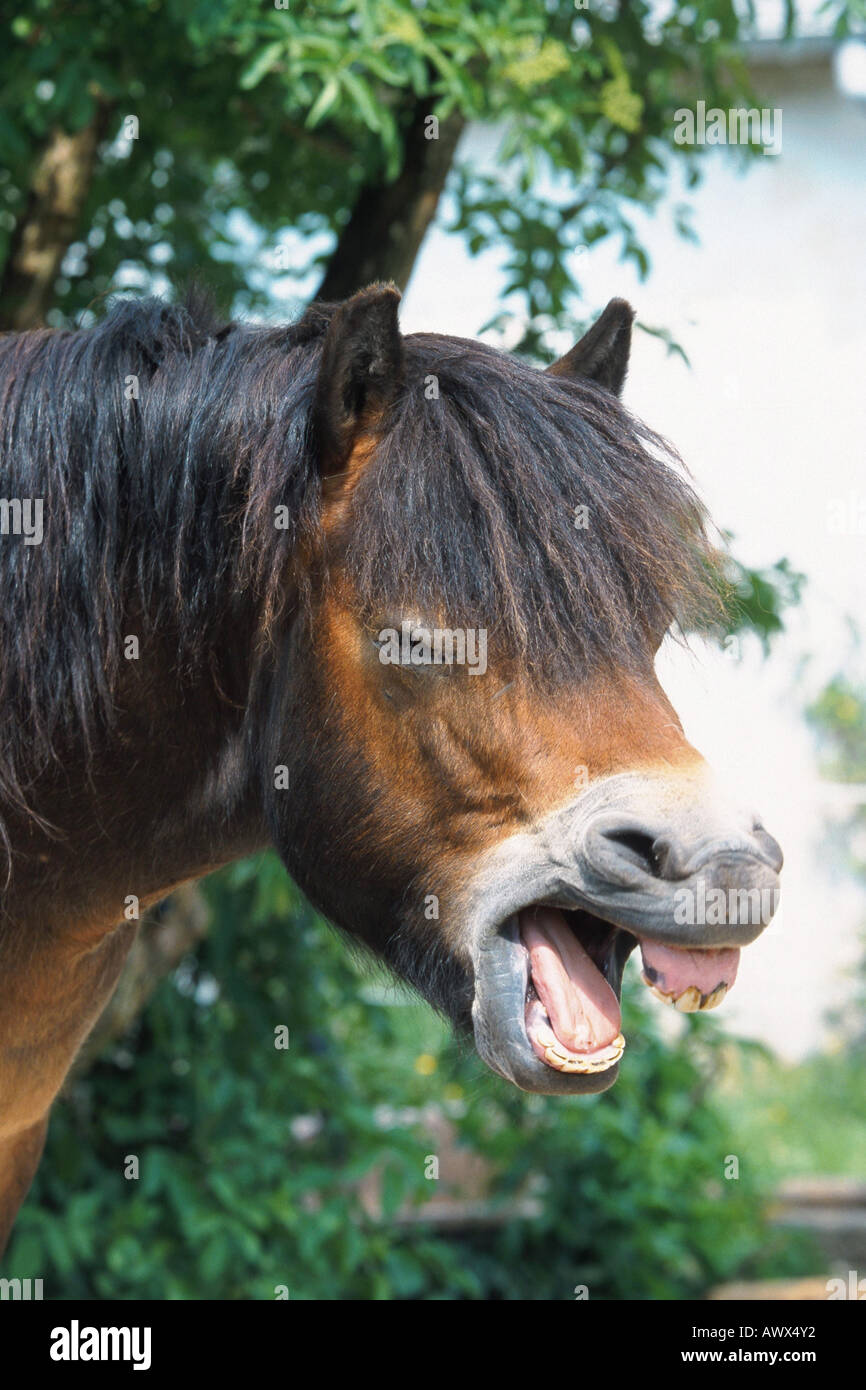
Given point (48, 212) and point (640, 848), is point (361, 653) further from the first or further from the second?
point (48, 212)

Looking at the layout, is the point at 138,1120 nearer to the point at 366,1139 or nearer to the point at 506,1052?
the point at 366,1139

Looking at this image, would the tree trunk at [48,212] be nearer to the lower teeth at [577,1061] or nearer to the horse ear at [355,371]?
the horse ear at [355,371]

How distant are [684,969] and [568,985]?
167 mm

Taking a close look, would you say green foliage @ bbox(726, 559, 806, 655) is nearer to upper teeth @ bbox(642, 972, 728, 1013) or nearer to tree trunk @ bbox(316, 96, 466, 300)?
tree trunk @ bbox(316, 96, 466, 300)

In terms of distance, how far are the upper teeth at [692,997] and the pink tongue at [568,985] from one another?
0.09 metres

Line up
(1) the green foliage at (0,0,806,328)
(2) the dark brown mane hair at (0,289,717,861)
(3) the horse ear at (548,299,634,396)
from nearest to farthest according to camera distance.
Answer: (2) the dark brown mane hair at (0,289,717,861), (3) the horse ear at (548,299,634,396), (1) the green foliage at (0,0,806,328)

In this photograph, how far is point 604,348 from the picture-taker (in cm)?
233

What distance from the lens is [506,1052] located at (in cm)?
172

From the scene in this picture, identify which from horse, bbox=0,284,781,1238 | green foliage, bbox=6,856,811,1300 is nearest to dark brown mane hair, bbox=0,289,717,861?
horse, bbox=0,284,781,1238

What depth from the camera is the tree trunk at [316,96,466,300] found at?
13.5 feet

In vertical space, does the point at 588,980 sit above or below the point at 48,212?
below

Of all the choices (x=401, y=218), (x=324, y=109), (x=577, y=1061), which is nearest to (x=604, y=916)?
(x=577, y=1061)

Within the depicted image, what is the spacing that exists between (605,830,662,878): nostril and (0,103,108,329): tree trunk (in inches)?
128

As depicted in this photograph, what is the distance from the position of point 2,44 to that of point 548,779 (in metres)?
3.23
